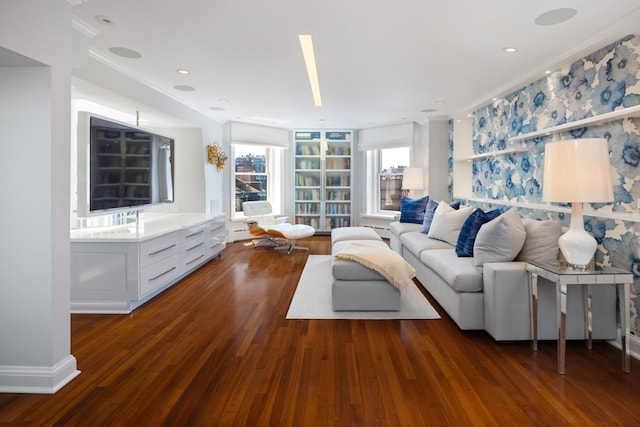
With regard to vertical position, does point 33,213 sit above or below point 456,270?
above

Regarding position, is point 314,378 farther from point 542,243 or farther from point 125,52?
point 125,52

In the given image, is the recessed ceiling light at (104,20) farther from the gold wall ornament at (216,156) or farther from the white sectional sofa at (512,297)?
the gold wall ornament at (216,156)

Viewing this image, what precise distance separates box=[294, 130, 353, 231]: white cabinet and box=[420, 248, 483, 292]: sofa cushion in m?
4.80

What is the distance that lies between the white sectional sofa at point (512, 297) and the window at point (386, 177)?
4710mm

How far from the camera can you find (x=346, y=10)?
2.67 m

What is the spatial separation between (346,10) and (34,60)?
196 cm

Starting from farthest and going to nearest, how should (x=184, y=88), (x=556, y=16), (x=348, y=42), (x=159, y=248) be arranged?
(x=184, y=88), (x=159, y=248), (x=348, y=42), (x=556, y=16)

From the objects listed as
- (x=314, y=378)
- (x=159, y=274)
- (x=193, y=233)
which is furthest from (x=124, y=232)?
(x=314, y=378)

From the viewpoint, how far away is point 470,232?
3652mm

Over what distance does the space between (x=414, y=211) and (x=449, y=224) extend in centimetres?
154

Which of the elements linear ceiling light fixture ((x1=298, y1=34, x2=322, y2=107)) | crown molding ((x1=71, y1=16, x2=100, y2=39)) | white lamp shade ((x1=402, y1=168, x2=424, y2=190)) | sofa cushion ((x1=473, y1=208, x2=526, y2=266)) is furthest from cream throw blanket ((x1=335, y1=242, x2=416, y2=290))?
white lamp shade ((x1=402, y1=168, x2=424, y2=190))

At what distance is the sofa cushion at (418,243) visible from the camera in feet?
14.0

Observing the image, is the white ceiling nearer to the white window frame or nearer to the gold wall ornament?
the gold wall ornament

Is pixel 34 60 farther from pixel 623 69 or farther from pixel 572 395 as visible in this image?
pixel 623 69
